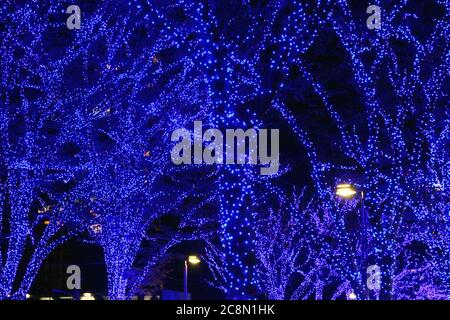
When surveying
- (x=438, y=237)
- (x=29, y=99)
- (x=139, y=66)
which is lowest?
(x=438, y=237)

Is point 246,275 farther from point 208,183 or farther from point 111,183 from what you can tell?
point 208,183

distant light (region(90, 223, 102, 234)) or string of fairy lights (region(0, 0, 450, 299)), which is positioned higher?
string of fairy lights (region(0, 0, 450, 299))

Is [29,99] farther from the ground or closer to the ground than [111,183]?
farther from the ground

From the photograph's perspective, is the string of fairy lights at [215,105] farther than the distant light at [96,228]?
No

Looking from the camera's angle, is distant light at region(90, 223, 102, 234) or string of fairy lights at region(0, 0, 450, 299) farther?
distant light at region(90, 223, 102, 234)

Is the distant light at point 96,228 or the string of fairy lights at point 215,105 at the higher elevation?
the string of fairy lights at point 215,105

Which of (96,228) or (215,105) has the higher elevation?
(215,105)

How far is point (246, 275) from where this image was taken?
7895mm

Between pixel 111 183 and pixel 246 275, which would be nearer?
pixel 246 275

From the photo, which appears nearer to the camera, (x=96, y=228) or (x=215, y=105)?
(x=215, y=105)

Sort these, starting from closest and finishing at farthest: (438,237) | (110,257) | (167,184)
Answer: (438,237) → (110,257) → (167,184)
